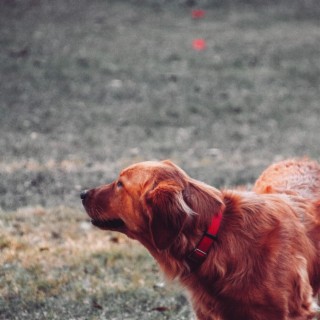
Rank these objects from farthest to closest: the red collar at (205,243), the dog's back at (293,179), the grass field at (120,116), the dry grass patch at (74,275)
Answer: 1. the grass field at (120,116)
2. the dry grass patch at (74,275)
3. the dog's back at (293,179)
4. the red collar at (205,243)

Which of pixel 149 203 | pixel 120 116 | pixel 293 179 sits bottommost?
pixel 120 116

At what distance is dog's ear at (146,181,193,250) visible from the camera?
385 centimetres

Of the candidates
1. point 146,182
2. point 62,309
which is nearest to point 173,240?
point 146,182

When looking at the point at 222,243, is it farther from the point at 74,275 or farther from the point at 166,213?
the point at 74,275

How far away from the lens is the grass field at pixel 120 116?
5980mm

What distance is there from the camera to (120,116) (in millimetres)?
13617

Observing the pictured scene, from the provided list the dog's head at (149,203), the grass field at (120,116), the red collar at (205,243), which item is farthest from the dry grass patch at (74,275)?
the red collar at (205,243)

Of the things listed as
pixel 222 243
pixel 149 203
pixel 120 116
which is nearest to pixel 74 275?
pixel 149 203

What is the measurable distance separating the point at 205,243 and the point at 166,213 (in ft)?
1.11

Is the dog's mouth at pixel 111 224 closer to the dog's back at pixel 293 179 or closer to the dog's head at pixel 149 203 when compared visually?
the dog's head at pixel 149 203

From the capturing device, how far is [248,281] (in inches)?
155

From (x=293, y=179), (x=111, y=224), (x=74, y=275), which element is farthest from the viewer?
(x=74, y=275)

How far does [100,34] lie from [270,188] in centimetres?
1499

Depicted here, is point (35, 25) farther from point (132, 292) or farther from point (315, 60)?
point (132, 292)
